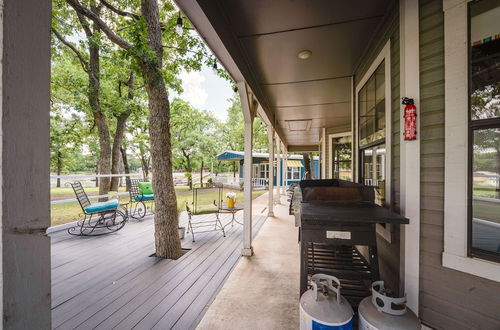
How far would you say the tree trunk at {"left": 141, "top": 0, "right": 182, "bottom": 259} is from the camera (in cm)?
296

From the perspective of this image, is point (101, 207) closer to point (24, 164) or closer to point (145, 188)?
point (145, 188)

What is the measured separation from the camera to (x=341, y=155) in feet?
20.6

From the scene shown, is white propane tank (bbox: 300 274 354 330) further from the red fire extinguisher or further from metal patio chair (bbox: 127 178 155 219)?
metal patio chair (bbox: 127 178 155 219)

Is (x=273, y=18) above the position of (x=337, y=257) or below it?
above

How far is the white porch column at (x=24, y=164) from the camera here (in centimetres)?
55

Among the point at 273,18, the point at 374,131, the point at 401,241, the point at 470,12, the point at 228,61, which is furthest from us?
the point at 374,131

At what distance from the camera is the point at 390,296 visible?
135 centimetres

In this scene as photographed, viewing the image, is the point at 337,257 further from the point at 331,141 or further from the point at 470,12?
the point at 331,141

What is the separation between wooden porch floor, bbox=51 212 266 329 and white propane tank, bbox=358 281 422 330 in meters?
1.38

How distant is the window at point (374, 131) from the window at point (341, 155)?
125 inches

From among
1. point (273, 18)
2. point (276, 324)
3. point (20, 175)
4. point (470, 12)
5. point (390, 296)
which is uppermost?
point (273, 18)

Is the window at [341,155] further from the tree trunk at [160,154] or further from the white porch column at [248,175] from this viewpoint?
the tree trunk at [160,154]

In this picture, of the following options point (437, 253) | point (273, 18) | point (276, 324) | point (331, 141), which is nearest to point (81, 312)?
point (276, 324)

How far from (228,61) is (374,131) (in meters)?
1.88
